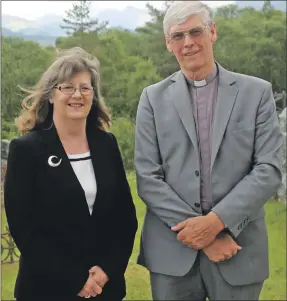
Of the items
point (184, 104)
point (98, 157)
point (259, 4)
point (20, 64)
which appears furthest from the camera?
point (259, 4)

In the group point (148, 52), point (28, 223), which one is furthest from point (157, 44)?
point (28, 223)

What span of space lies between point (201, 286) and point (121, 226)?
370 millimetres

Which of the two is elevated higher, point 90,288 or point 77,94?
point 77,94

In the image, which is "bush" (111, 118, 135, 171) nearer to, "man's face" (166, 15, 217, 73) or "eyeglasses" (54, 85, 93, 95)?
"man's face" (166, 15, 217, 73)

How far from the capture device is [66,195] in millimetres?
1720

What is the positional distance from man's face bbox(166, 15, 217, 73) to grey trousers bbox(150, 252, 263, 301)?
0.67 metres

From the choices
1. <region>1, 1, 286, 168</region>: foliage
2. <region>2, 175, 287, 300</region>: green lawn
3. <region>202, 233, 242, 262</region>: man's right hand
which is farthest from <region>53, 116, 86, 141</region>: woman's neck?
<region>1, 1, 286, 168</region>: foliage

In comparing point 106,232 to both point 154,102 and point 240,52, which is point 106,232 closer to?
point 154,102

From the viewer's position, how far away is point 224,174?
6.15 ft

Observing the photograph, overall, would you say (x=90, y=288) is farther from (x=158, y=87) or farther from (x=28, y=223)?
(x=158, y=87)

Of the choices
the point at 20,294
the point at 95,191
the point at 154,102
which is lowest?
the point at 20,294

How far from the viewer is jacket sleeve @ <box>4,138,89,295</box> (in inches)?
66.7

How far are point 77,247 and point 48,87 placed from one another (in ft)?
1.72

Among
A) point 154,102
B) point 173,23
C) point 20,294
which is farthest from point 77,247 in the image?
point 173,23
